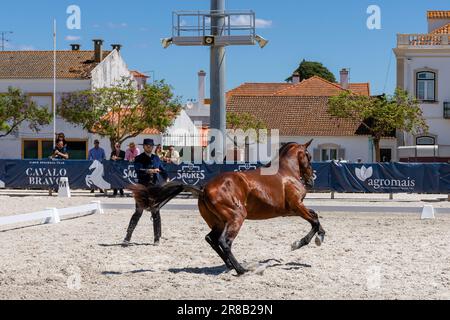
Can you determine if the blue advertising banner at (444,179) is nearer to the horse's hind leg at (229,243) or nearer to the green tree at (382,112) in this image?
the horse's hind leg at (229,243)

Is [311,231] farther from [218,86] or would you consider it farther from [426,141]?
[426,141]

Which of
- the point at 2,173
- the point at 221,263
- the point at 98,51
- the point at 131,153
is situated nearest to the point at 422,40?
the point at 98,51

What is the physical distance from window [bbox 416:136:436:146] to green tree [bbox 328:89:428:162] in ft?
1.53

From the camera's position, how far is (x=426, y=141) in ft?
159

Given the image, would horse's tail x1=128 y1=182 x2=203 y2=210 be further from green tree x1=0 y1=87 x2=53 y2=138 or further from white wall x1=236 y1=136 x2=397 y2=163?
white wall x1=236 y1=136 x2=397 y2=163

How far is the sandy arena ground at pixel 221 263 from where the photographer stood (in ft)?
30.7

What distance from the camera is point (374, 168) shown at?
2511 centimetres

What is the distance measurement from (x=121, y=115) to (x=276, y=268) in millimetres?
39430

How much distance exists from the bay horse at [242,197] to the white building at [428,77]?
124 feet

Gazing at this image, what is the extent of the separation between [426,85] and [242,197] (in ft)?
131

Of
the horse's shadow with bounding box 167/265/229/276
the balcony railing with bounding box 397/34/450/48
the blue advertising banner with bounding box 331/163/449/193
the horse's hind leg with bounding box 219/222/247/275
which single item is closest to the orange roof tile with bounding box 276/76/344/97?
the balcony railing with bounding box 397/34/450/48

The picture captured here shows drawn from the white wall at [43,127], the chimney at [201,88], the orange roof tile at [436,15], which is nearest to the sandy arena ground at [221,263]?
the white wall at [43,127]

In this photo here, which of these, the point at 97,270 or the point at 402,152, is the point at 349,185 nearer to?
the point at 97,270
